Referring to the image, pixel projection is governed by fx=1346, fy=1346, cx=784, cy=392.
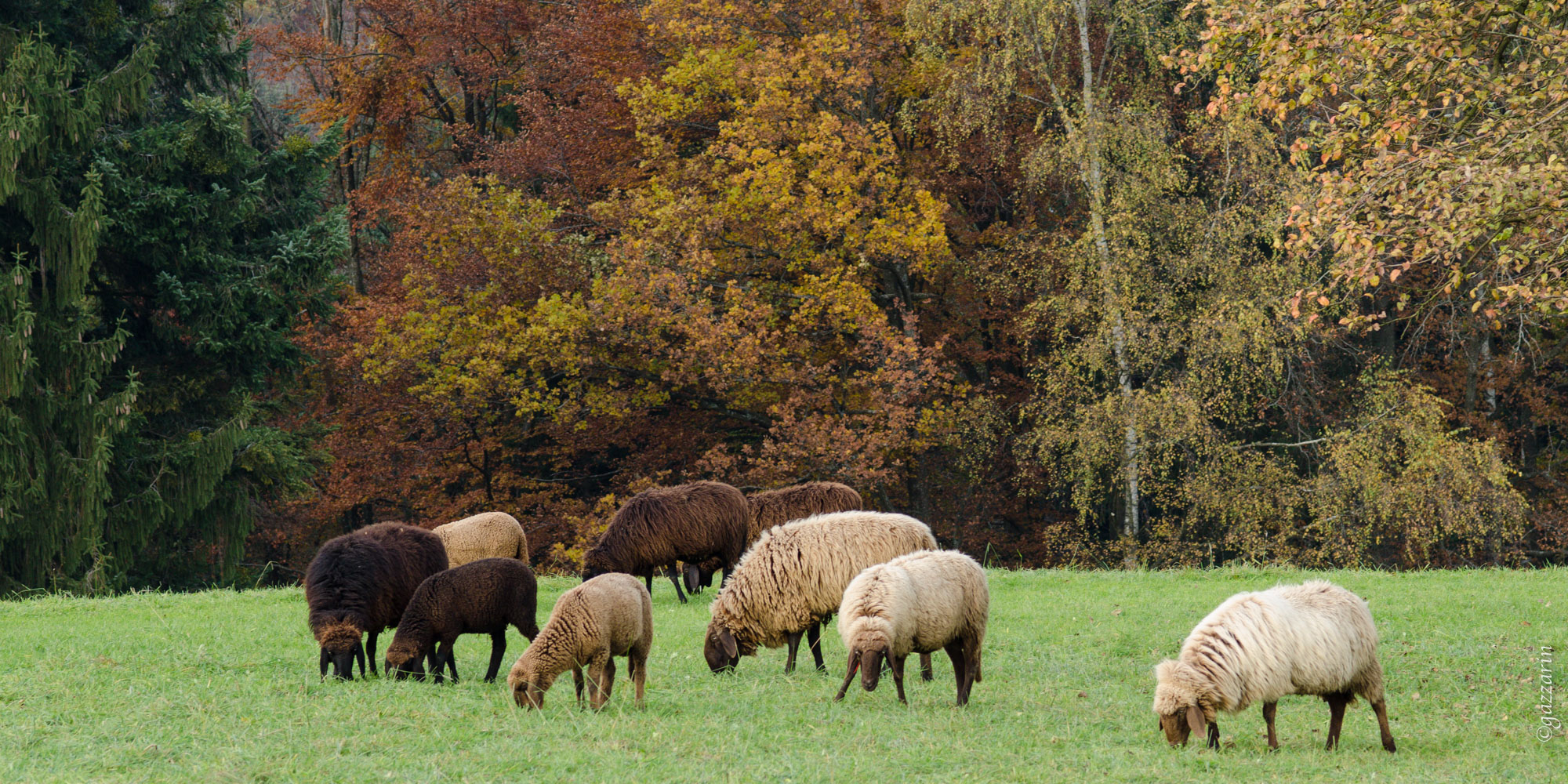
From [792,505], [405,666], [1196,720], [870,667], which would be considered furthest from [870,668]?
[792,505]

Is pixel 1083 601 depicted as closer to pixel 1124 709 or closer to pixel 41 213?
pixel 1124 709

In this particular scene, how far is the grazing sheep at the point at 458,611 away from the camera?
10.5 m

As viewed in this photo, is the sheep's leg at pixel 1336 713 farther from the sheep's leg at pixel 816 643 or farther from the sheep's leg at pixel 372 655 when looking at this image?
the sheep's leg at pixel 372 655

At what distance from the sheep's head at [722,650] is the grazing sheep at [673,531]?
14.7ft

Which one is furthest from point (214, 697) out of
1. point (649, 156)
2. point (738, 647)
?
point (649, 156)

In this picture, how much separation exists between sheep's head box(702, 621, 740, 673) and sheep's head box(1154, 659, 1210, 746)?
12.8 feet

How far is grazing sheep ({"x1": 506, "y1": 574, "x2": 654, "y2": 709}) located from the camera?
9.38 metres

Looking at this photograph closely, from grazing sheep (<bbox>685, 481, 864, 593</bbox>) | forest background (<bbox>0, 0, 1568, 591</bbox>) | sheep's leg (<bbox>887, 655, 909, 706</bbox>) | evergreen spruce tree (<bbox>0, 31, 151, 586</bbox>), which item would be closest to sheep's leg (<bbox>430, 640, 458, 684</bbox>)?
sheep's leg (<bbox>887, 655, 909, 706</bbox>)

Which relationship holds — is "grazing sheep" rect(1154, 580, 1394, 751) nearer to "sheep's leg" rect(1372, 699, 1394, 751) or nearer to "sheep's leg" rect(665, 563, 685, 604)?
"sheep's leg" rect(1372, 699, 1394, 751)

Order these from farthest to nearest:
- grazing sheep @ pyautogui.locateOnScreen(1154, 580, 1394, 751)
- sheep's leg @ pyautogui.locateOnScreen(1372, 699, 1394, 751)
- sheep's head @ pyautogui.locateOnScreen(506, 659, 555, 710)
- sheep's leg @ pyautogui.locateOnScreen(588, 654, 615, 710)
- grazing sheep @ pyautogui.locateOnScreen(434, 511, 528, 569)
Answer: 1. grazing sheep @ pyautogui.locateOnScreen(434, 511, 528, 569)
2. sheep's leg @ pyautogui.locateOnScreen(588, 654, 615, 710)
3. sheep's head @ pyautogui.locateOnScreen(506, 659, 555, 710)
4. sheep's leg @ pyautogui.locateOnScreen(1372, 699, 1394, 751)
5. grazing sheep @ pyautogui.locateOnScreen(1154, 580, 1394, 751)

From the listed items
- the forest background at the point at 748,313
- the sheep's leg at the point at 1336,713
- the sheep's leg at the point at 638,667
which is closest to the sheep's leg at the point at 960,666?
the sheep's leg at the point at 638,667

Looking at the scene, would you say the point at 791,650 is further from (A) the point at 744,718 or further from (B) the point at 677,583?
(B) the point at 677,583

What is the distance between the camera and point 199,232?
25.5 meters

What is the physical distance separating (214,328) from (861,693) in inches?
754
